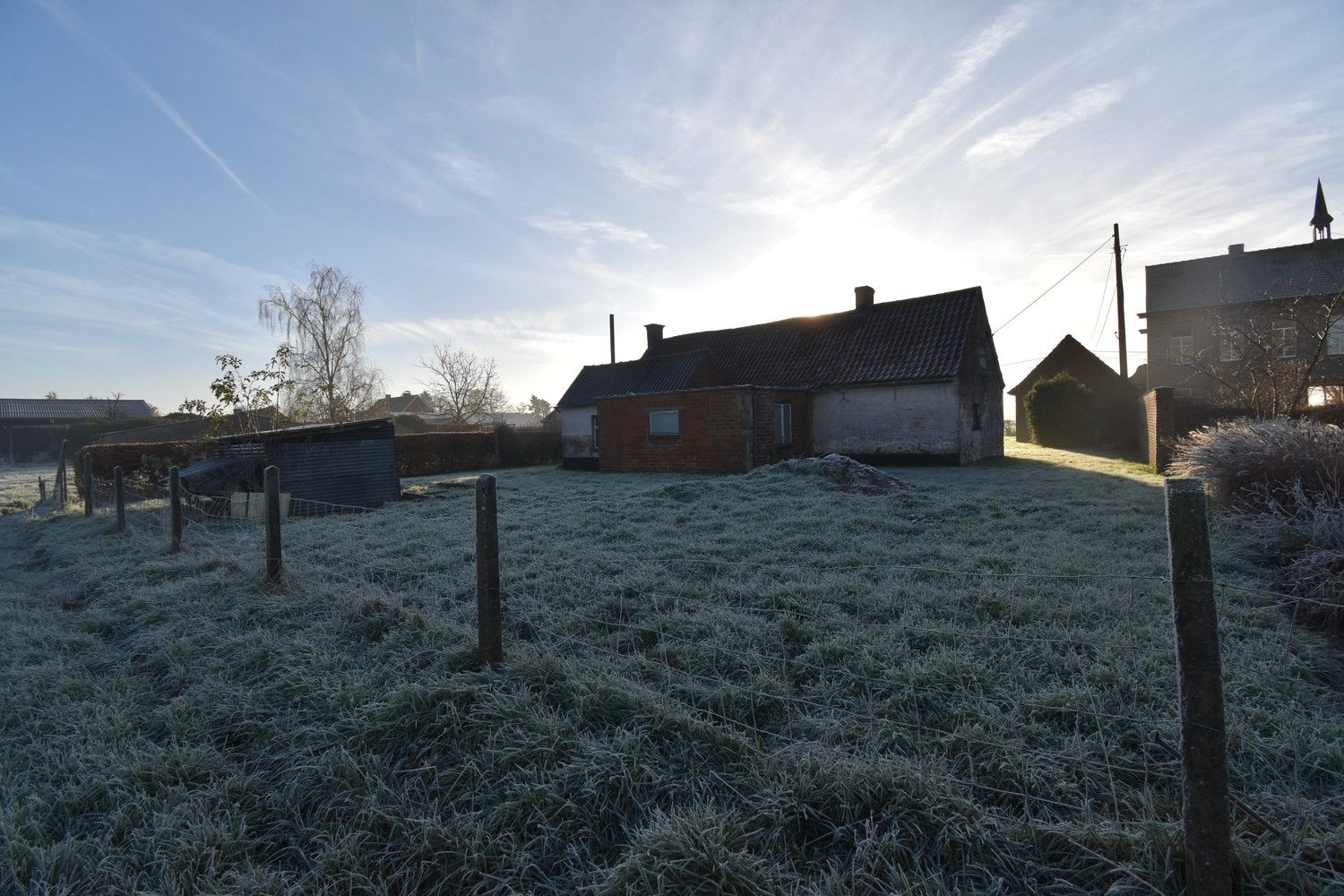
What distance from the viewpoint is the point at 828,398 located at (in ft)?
66.2

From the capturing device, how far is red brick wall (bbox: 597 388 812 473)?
1719cm

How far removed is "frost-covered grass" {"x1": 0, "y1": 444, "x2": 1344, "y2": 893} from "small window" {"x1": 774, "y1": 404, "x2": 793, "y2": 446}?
13108mm

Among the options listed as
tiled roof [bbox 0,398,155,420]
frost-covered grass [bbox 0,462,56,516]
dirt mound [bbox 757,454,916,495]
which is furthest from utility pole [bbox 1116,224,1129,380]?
tiled roof [bbox 0,398,155,420]

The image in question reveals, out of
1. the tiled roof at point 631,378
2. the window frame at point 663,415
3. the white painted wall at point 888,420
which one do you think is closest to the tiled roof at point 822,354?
the tiled roof at point 631,378

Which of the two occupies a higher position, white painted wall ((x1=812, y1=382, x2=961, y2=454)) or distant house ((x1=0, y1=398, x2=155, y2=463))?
distant house ((x1=0, y1=398, x2=155, y2=463))

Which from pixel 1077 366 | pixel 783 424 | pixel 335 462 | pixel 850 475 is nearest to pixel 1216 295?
pixel 1077 366

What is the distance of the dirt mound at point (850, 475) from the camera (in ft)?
34.8

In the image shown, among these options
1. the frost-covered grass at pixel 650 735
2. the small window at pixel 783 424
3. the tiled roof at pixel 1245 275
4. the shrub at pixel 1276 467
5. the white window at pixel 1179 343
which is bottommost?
the frost-covered grass at pixel 650 735

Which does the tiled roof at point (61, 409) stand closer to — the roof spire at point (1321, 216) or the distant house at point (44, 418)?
the distant house at point (44, 418)

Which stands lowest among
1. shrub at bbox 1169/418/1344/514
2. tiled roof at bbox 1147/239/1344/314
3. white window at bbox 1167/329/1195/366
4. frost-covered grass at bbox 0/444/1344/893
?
frost-covered grass at bbox 0/444/1344/893

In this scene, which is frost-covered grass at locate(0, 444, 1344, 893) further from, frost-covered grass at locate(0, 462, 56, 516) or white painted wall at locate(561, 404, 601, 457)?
white painted wall at locate(561, 404, 601, 457)

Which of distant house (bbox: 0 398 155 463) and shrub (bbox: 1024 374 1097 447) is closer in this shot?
shrub (bbox: 1024 374 1097 447)

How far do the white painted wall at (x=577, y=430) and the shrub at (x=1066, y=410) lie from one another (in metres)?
18.2

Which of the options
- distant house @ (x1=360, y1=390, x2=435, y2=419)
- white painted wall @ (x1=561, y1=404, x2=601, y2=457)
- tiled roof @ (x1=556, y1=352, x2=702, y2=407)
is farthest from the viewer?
distant house @ (x1=360, y1=390, x2=435, y2=419)
